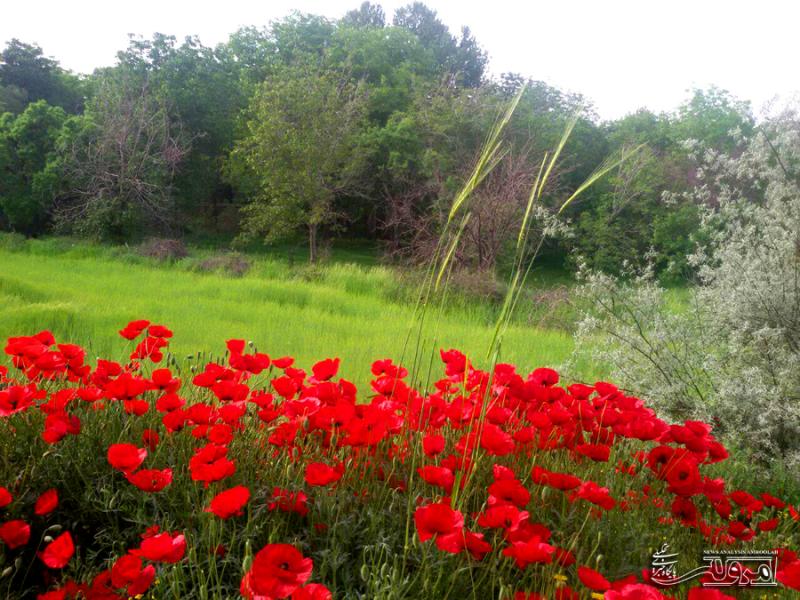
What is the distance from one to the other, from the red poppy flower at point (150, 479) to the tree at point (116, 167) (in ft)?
49.9

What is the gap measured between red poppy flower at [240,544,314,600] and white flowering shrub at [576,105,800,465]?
2676 mm

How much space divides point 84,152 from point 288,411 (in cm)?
1668

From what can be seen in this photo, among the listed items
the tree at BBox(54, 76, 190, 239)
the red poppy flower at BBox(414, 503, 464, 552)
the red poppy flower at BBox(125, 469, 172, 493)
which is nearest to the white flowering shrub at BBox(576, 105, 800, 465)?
the red poppy flower at BBox(414, 503, 464, 552)

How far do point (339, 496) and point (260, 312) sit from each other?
4872mm

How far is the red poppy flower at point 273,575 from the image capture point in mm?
978

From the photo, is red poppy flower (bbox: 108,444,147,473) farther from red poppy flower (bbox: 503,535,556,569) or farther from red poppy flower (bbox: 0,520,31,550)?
red poppy flower (bbox: 503,535,556,569)

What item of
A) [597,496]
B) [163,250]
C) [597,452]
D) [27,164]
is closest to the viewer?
[597,496]

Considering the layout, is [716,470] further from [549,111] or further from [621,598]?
[549,111]

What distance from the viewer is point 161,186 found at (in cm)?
1659

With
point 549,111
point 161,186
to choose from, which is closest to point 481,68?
point 549,111

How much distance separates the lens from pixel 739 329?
3426 millimetres

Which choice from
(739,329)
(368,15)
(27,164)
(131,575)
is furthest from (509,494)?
(368,15)

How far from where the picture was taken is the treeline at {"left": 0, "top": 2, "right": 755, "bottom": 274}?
569 inches

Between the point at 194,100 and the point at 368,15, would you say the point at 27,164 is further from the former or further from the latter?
the point at 368,15
